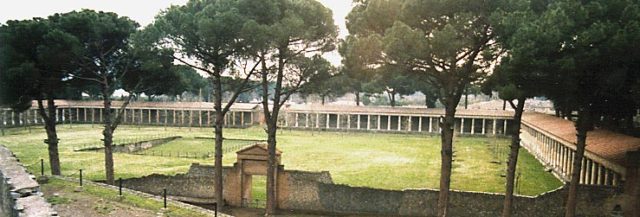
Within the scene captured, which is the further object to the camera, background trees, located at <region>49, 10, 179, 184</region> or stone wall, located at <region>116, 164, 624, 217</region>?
background trees, located at <region>49, 10, 179, 184</region>

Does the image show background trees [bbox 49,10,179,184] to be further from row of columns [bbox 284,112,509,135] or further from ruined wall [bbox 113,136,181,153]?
row of columns [bbox 284,112,509,135]

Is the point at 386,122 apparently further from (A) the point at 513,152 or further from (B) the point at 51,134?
(A) the point at 513,152

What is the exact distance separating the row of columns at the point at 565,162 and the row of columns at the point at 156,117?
126ft

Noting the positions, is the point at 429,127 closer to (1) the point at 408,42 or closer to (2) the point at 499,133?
(2) the point at 499,133

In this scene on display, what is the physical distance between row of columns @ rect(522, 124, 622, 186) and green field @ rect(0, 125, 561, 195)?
790mm

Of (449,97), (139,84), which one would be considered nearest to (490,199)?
(449,97)

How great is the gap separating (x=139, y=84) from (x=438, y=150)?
82.6 feet

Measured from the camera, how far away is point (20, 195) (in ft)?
37.8

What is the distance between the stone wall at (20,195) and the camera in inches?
399

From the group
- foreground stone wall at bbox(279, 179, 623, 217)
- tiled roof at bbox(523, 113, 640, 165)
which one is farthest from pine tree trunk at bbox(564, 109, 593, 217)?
tiled roof at bbox(523, 113, 640, 165)

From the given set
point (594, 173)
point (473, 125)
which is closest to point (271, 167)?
point (594, 173)

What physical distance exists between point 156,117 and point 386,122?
105 feet

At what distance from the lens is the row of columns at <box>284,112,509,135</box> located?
53.4 m

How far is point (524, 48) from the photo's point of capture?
12727mm
